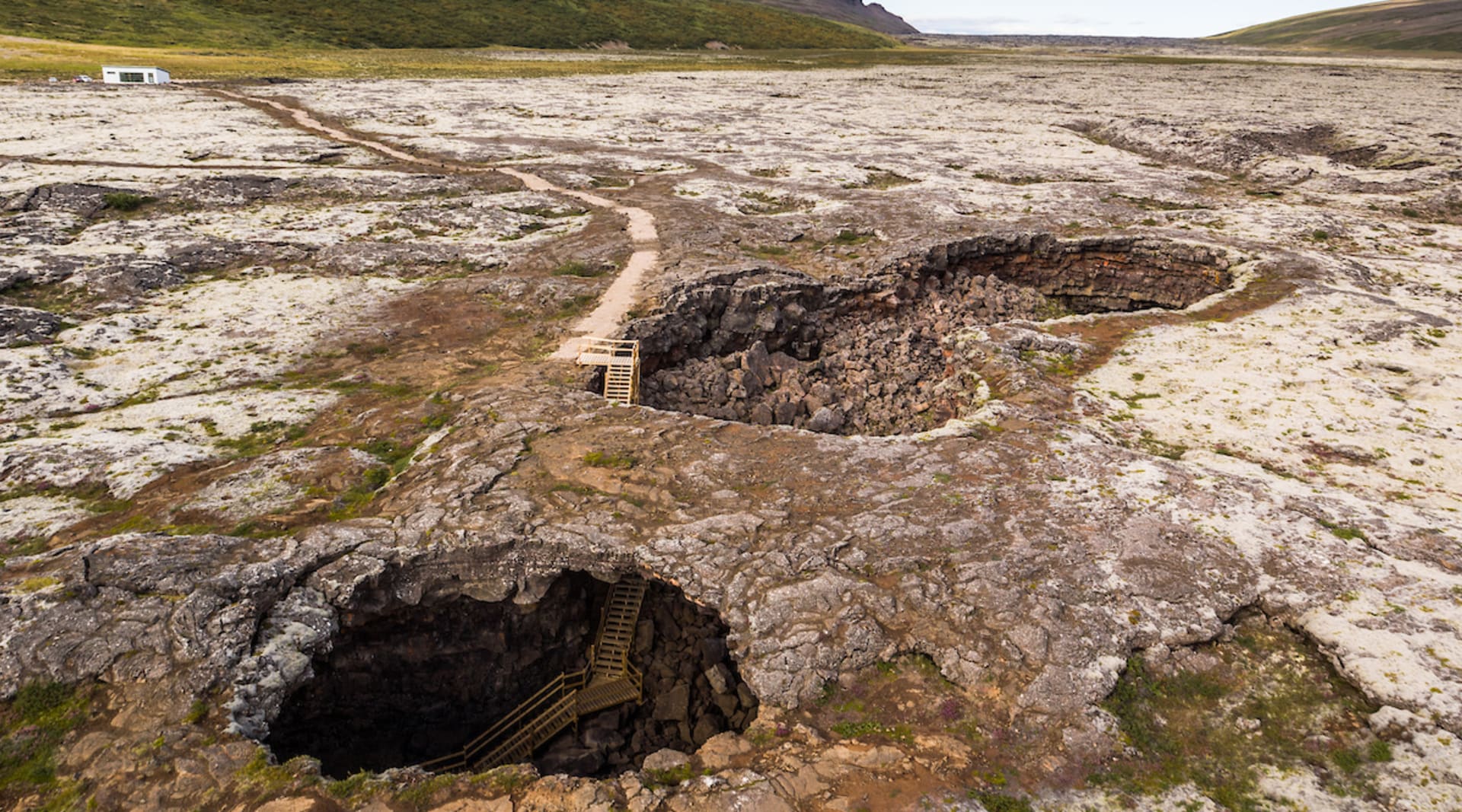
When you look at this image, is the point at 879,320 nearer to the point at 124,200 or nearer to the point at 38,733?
the point at 38,733

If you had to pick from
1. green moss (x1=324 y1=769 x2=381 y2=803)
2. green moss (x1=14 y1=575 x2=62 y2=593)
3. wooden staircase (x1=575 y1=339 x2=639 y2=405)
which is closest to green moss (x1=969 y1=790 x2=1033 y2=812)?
green moss (x1=324 y1=769 x2=381 y2=803)

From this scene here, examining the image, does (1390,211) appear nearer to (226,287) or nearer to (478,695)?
(478,695)

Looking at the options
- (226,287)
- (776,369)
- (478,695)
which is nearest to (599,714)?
(478,695)

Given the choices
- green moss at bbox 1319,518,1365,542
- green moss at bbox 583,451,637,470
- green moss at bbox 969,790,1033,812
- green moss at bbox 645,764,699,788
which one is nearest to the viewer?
green moss at bbox 969,790,1033,812

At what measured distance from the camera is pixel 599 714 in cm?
1169

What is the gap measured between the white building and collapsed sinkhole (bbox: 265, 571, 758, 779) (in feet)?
262

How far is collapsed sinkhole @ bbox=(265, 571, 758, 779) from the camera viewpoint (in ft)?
34.2

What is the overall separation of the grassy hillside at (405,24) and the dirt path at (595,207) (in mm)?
80630

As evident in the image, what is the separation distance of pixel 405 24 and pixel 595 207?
12993 cm

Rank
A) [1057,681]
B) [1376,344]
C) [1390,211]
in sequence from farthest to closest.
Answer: [1390,211] → [1376,344] → [1057,681]

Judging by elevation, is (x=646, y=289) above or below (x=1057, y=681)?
above

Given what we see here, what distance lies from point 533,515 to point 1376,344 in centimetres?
2003

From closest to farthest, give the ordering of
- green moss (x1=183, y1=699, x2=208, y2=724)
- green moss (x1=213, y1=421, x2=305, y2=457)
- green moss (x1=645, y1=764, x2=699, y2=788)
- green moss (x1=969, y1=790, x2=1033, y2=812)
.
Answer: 1. green moss (x1=969, y1=790, x2=1033, y2=812)
2. green moss (x1=645, y1=764, x2=699, y2=788)
3. green moss (x1=183, y1=699, x2=208, y2=724)
4. green moss (x1=213, y1=421, x2=305, y2=457)

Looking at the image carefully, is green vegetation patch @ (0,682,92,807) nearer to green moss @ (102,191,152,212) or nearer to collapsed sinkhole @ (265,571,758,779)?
collapsed sinkhole @ (265,571,758,779)
